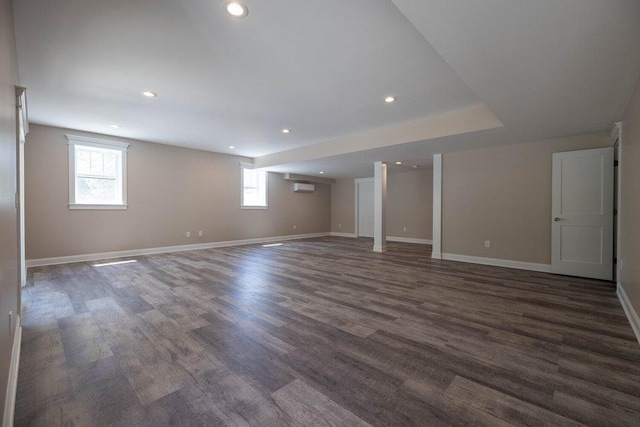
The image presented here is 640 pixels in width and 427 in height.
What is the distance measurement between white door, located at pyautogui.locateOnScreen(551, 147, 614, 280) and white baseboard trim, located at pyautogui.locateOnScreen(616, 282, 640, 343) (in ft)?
3.14

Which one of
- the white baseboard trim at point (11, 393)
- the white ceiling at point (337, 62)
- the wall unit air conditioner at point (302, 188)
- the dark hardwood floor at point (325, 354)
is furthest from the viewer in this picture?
the wall unit air conditioner at point (302, 188)

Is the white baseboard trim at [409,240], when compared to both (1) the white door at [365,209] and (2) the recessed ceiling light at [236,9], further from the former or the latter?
(2) the recessed ceiling light at [236,9]

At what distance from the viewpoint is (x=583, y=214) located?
13.5 ft

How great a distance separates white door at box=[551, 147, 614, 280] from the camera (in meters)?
3.94

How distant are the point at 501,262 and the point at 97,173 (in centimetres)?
797

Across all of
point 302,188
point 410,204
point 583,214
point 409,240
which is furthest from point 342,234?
point 583,214

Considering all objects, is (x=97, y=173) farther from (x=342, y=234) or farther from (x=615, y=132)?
(x=615, y=132)

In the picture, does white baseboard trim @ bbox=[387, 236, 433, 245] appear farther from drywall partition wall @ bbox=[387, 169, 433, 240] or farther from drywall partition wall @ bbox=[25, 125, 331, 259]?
drywall partition wall @ bbox=[25, 125, 331, 259]

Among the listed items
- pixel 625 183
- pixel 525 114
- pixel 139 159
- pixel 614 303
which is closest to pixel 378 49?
pixel 525 114

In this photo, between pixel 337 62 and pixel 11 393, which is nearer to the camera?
pixel 11 393

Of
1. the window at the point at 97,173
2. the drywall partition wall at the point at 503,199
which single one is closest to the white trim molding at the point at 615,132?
the drywall partition wall at the point at 503,199

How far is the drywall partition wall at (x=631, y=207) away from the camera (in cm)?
244

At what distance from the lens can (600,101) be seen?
9.70ft

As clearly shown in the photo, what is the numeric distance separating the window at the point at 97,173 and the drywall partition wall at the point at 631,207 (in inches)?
302
